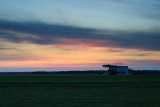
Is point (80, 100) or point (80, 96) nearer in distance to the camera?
point (80, 100)

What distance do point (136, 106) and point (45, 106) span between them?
5.51 metres

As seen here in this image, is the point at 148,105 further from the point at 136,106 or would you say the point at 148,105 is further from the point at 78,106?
the point at 78,106

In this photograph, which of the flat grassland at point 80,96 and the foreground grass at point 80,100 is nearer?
the foreground grass at point 80,100

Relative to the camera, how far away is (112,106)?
13891mm

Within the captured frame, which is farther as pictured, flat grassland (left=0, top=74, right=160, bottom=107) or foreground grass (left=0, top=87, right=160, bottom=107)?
flat grassland (left=0, top=74, right=160, bottom=107)

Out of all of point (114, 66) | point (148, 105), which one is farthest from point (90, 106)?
point (114, 66)

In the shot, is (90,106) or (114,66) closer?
(90,106)

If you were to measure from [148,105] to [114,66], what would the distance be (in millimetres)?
75332

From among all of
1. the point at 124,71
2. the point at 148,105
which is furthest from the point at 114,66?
the point at 148,105

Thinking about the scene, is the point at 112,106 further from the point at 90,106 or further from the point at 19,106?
the point at 19,106

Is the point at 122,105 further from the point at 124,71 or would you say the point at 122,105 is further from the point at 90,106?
the point at 124,71

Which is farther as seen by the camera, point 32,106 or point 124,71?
point 124,71

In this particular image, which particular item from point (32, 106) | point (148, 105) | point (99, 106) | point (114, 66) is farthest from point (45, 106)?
point (114, 66)

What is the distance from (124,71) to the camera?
295ft
